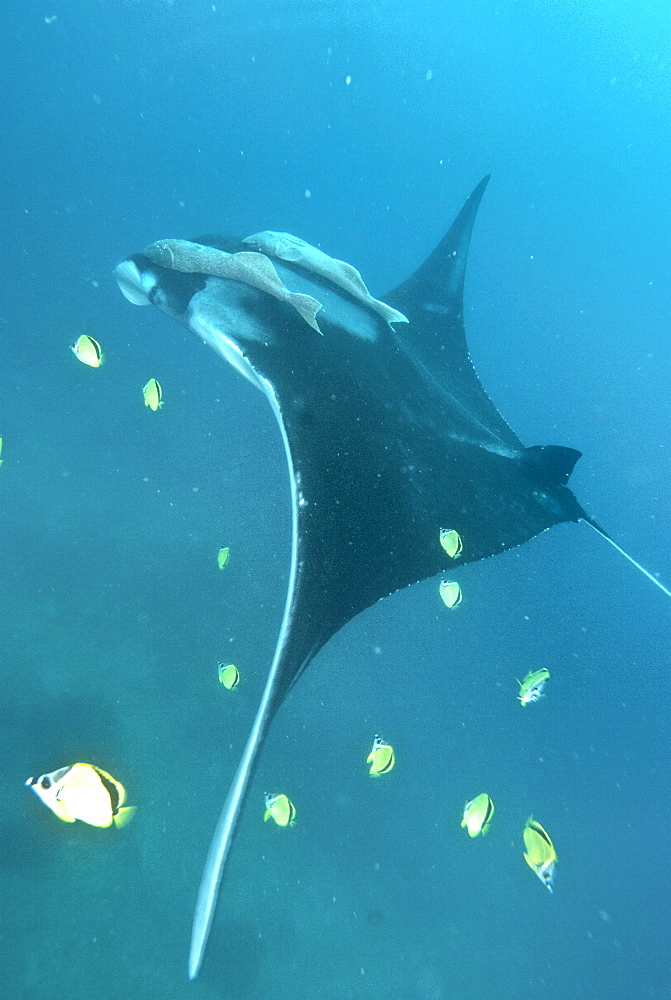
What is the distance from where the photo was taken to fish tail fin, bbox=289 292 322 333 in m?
2.93

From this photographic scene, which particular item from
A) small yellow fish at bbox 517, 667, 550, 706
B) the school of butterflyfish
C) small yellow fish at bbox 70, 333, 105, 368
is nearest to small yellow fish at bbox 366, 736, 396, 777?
the school of butterflyfish

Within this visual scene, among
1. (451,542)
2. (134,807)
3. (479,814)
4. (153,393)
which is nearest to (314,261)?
(153,393)

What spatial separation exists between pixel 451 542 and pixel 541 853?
6.62 feet

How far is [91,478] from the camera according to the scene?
959cm

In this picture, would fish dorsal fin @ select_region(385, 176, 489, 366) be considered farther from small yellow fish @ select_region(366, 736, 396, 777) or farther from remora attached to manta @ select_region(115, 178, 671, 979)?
small yellow fish @ select_region(366, 736, 396, 777)

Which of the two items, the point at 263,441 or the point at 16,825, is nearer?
the point at 16,825

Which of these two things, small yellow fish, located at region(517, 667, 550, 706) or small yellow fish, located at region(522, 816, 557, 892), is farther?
small yellow fish, located at region(517, 667, 550, 706)

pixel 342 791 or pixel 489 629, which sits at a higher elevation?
pixel 489 629

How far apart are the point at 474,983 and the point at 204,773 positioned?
15.1ft

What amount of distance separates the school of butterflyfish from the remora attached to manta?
15 centimetres

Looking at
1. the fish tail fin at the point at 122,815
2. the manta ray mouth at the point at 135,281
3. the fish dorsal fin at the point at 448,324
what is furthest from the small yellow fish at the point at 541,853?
the manta ray mouth at the point at 135,281

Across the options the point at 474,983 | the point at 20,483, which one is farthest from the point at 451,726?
the point at 20,483

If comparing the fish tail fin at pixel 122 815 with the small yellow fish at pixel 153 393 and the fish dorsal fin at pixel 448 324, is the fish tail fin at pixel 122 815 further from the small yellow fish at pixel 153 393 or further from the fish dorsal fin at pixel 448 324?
the small yellow fish at pixel 153 393

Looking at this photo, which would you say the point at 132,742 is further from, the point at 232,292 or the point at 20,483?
the point at 232,292
